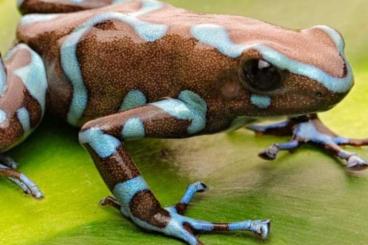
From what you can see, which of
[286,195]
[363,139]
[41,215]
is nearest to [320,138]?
[363,139]

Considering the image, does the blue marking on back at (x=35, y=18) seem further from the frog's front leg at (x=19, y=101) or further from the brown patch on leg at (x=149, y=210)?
the brown patch on leg at (x=149, y=210)

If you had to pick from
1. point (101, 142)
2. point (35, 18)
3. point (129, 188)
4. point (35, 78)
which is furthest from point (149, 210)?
point (35, 18)

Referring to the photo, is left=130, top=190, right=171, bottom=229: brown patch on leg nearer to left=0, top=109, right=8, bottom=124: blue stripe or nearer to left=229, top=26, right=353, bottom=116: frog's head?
left=229, top=26, right=353, bottom=116: frog's head

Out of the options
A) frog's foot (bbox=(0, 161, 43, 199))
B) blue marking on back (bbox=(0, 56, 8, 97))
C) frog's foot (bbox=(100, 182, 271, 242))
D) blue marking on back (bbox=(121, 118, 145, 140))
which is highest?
blue marking on back (bbox=(121, 118, 145, 140))

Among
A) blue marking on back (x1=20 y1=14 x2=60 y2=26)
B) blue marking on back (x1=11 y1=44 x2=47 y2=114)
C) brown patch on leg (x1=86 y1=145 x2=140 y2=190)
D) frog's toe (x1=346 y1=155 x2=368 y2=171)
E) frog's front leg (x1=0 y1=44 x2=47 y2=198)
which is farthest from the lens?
blue marking on back (x1=20 y1=14 x2=60 y2=26)

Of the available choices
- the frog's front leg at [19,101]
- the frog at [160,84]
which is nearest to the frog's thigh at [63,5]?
the frog at [160,84]

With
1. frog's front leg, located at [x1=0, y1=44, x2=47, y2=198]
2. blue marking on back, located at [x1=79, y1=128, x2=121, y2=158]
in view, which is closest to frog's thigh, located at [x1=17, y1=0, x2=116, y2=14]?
frog's front leg, located at [x1=0, y1=44, x2=47, y2=198]
